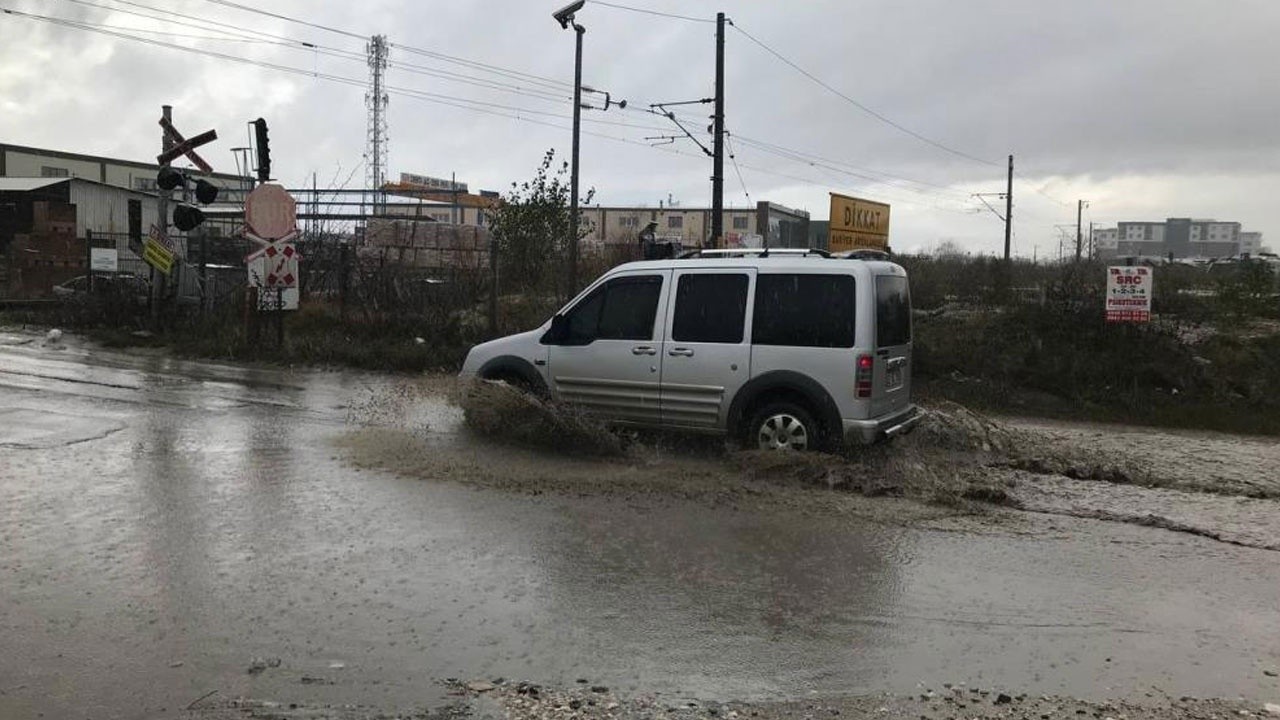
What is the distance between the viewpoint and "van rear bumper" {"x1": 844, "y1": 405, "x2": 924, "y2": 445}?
820cm

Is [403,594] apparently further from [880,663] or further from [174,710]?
[880,663]

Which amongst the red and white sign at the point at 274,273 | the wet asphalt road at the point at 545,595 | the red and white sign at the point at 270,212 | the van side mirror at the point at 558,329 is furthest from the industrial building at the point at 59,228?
the wet asphalt road at the point at 545,595

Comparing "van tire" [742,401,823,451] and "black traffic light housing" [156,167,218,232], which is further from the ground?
"black traffic light housing" [156,167,218,232]

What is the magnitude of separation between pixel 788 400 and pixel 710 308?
115cm

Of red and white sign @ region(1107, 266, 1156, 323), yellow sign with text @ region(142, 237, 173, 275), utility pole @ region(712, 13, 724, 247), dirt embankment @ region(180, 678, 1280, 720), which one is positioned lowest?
dirt embankment @ region(180, 678, 1280, 720)

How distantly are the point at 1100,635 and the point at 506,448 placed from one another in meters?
5.80

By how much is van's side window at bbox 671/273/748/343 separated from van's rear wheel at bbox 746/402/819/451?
734mm

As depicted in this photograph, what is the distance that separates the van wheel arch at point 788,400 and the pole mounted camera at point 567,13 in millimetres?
16251

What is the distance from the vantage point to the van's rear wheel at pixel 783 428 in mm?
8422

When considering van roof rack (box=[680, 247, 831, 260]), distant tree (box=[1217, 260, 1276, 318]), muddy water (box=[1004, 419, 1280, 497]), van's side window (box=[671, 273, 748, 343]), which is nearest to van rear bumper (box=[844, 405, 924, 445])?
van's side window (box=[671, 273, 748, 343])

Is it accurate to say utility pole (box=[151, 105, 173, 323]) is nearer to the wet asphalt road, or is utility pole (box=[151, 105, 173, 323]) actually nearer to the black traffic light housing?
the black traffic light housing

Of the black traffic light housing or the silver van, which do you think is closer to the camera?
the silver van

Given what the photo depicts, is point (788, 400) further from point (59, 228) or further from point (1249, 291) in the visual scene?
point (59, 228)

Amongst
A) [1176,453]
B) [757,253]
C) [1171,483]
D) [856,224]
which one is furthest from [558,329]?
[856,224]
